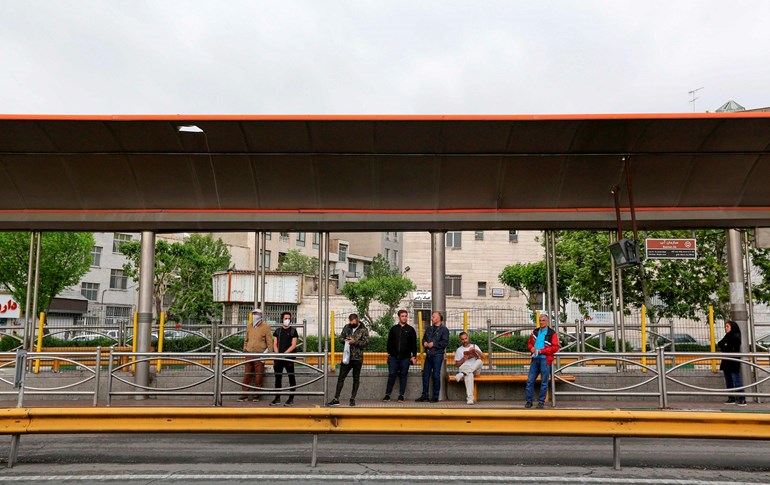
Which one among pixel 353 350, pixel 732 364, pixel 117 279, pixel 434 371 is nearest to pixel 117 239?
pixel 117 279

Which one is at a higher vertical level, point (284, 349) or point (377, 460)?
point (284, 349)

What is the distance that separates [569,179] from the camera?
13.1 m

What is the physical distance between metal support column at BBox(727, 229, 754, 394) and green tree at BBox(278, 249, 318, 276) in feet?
144

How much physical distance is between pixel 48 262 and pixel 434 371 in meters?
34.4

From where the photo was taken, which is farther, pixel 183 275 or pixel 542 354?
pixel 183 275

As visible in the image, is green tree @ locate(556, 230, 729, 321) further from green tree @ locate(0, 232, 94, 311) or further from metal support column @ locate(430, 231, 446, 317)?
green tree @ locate(0, 232, 94, 311)

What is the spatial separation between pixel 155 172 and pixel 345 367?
191 inches

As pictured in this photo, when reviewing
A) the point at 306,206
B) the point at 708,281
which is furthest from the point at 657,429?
the point at 708,281

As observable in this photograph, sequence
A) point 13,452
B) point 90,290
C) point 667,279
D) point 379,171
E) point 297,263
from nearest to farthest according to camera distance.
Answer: point 13,452 < point 379,171 < point 667,279 < point 297,263 < point 90,290

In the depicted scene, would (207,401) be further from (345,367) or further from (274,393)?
(345,367)

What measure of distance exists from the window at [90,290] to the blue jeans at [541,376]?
168ft

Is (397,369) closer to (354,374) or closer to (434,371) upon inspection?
(434,371)

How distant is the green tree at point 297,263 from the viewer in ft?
184

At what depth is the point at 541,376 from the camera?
12078mm
